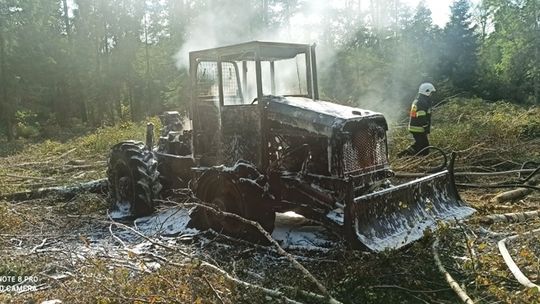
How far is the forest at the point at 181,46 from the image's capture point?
24.3 m

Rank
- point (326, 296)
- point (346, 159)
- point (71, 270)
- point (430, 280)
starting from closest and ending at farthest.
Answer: point (326, 296), point (430, 280), point (71, 270), point (346, 159)

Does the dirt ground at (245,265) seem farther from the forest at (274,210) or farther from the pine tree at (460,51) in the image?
the pine tree at (460,51)

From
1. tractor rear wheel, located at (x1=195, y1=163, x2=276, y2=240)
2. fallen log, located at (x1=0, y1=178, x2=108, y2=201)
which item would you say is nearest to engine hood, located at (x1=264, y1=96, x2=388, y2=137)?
tractor rear wheel, located at (x1=195, y1=163, x2=276, y2=240)

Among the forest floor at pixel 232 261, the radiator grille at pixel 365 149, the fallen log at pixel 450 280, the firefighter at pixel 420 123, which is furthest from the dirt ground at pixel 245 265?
the firefighter at pixel 420 123

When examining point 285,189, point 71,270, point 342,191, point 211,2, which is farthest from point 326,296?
point 211,2

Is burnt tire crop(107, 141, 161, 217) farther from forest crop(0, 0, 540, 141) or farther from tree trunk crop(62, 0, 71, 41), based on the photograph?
tree trunk crop(62, 0, 71, 41)

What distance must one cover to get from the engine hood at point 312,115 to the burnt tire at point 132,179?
2.68 metres

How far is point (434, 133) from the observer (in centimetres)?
1342

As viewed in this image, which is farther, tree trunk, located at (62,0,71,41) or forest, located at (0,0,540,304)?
tree trunk, located at (62,0,71,41)

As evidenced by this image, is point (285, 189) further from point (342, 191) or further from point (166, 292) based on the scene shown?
point (166, 292)

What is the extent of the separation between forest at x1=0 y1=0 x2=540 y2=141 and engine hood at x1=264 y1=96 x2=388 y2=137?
728 centimetres

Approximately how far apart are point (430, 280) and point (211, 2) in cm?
1628

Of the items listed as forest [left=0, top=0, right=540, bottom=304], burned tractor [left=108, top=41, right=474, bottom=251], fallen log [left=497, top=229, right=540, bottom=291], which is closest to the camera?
fallen log [left=497, top=229, right=540, bottom=291]

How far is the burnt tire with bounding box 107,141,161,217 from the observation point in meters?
8.13
